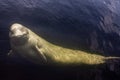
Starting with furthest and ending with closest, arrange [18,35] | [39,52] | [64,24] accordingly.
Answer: [64,24] → [39,52] → [18,35]

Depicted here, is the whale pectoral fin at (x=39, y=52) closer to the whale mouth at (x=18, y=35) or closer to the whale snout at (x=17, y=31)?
the whale mouth at (x=18, y=35)

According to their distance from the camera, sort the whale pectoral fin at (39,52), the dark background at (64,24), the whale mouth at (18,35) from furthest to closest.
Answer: the dark background at (64,24) < the whale pectoral fin at (39,52) < the whale mouth at (18,35)

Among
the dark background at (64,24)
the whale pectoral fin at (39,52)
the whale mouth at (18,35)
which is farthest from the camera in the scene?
the dark background at (64,24)

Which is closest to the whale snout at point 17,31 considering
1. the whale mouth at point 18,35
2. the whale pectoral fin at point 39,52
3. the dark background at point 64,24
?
the whale mouth at point 18,35

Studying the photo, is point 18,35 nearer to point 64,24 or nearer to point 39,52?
point 39,52

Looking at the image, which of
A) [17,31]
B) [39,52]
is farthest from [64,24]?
[17,31]

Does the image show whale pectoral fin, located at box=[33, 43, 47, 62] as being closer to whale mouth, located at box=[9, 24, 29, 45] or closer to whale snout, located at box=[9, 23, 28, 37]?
whale mouth, located at box=[9, 24, 29, 45]

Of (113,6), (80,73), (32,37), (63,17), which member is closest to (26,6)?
(63,17)

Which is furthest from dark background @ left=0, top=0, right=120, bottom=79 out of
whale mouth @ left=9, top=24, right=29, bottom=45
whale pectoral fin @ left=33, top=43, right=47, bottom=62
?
whale mouth @ left=9, top=24, right=29, bottom=45
